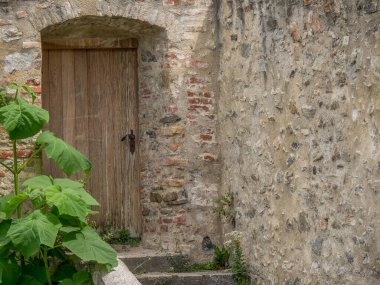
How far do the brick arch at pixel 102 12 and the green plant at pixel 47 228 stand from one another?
120 centimetres

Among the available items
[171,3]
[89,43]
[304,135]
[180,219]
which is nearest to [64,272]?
[180,219]

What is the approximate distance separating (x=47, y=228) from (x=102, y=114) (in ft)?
8.10

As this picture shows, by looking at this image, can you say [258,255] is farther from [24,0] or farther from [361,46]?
[24,0]

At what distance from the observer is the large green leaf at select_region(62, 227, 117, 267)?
648 centimetres

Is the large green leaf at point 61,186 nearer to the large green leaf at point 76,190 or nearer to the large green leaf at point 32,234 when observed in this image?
the large green leaf at point 76,190

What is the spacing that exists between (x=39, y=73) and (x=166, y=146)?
1.31 metres

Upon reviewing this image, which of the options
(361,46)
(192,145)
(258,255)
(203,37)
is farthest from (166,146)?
(361,46)

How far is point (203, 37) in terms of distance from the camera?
28.0 ft

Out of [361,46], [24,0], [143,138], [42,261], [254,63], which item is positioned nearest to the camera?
[361,46]

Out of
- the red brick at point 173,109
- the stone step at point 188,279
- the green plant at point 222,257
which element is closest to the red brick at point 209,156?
the red brick at point 173,109

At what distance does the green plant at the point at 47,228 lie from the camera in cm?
652

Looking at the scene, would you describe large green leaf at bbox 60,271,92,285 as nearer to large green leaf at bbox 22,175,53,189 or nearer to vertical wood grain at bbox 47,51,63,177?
large green leaf at bbox 22,175,53,189

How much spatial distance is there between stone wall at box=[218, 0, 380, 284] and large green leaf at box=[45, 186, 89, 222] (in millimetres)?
1403

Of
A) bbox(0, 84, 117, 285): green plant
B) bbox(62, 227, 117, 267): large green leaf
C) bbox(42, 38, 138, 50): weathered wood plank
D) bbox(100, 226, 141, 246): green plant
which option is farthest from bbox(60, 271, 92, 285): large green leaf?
bbox(42, 38, 138, 50): weathered wood plank
